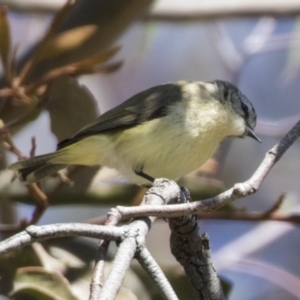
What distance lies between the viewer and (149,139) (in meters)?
1.95

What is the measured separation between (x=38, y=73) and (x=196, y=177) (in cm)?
59

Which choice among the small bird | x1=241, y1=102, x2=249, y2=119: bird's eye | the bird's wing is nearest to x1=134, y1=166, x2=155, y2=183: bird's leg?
the small bird

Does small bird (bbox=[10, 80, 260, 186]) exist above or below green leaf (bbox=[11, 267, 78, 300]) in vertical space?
above

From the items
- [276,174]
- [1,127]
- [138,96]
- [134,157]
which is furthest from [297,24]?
[1,127]

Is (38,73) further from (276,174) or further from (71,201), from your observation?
(276,174)

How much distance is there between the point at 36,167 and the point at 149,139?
34cm

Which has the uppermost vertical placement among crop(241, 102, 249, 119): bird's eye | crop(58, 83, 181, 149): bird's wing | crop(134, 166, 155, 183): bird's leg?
crop(241, 102, 249, 119): bird's eye

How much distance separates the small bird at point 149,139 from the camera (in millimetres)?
1941

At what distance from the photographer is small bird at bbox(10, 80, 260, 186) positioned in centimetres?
194

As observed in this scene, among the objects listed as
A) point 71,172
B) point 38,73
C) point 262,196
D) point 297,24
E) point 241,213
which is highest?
point 297,24

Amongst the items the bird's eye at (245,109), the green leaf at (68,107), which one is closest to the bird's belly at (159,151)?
the green leaf at (68,107)

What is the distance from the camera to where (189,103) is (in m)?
2.06

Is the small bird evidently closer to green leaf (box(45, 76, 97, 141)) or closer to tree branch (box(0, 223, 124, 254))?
green leaf (box(45, 76, 97, 141))

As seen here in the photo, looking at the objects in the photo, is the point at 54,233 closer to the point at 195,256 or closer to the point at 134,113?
the point at 195,256
